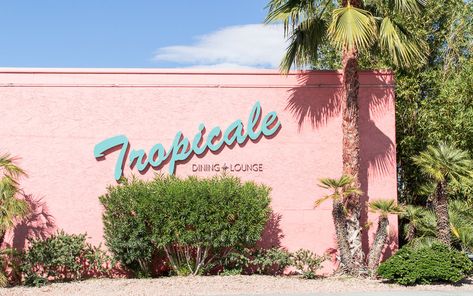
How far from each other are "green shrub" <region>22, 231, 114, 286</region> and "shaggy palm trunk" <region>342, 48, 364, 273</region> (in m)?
6.02

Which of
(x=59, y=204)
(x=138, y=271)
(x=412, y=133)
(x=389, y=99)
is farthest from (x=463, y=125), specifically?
(x=59, y=204)

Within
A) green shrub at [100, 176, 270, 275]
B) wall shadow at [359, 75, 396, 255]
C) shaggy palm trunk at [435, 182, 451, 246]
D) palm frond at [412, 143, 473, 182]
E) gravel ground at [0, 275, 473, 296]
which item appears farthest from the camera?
wall shadow at [359, 75, 396, 255]

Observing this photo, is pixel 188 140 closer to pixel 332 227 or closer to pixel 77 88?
pixel 77 88

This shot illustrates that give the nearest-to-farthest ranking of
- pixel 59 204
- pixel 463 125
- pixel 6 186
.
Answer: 1. pixel 6 186
2. pixel 59 204
3. pixel 463 125

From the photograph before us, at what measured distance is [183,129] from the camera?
49.8ft

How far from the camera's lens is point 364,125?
613 inches

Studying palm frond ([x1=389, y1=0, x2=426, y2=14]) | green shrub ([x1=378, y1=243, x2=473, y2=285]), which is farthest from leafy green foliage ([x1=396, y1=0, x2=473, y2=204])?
green shrub ([x1=378, y1=243, x2=473, y2=285])

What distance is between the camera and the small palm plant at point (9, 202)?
43.3ft

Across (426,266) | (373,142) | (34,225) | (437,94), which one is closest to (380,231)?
(426,266)

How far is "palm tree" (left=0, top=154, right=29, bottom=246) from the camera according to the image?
13.2 metres

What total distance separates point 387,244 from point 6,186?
381 inches

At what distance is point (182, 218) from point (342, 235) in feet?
12.4

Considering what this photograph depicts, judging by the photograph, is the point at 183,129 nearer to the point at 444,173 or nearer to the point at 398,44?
the point at 398,44

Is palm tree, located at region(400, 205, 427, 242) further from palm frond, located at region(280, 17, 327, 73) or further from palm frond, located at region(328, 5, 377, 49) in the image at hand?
palm frond, located at region(280, 17, 327, 73)
